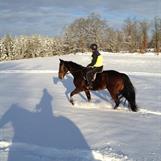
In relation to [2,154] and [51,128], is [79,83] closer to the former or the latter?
[51,128]

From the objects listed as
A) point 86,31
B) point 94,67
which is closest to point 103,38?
point 86,31

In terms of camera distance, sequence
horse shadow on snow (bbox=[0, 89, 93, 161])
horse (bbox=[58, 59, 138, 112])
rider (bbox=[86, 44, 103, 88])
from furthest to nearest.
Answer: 1. rider (bbox=[86, 44, 103, 88])
2. horse (bbox=[58, 59, 138, 112])
3. horse shadow on snow (bbox=[0, 89, 93, 161])

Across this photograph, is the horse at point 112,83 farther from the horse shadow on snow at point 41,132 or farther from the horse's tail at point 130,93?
the horse shadow on snow at point 41,132

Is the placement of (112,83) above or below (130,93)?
above

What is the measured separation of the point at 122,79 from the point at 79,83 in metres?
1.81

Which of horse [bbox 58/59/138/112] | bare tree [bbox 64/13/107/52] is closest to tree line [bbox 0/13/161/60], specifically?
bare tree [bbox 64/13/107/52]

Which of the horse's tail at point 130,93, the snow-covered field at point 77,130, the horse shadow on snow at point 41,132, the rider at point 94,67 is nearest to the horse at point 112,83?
the horse's tail at point 130,93

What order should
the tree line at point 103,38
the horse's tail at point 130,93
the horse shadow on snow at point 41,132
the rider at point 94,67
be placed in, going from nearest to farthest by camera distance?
1. the horse shadow on snow at point 41,132
2. the horse's tail at point 130,93
3. the rider at point 94,67
4. the tree line at point 103,38

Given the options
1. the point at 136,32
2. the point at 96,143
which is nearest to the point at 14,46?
the point at 136,32

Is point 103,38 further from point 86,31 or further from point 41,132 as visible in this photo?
point 41,132

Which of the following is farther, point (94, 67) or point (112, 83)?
point (94, 67)

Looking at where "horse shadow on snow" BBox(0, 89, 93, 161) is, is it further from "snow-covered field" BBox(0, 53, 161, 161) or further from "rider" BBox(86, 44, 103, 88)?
"rider" BBox(86, 44, 103, 88)

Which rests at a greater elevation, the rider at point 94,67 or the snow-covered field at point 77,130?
the rider at point 94,67

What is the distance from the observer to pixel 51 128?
10484mm
